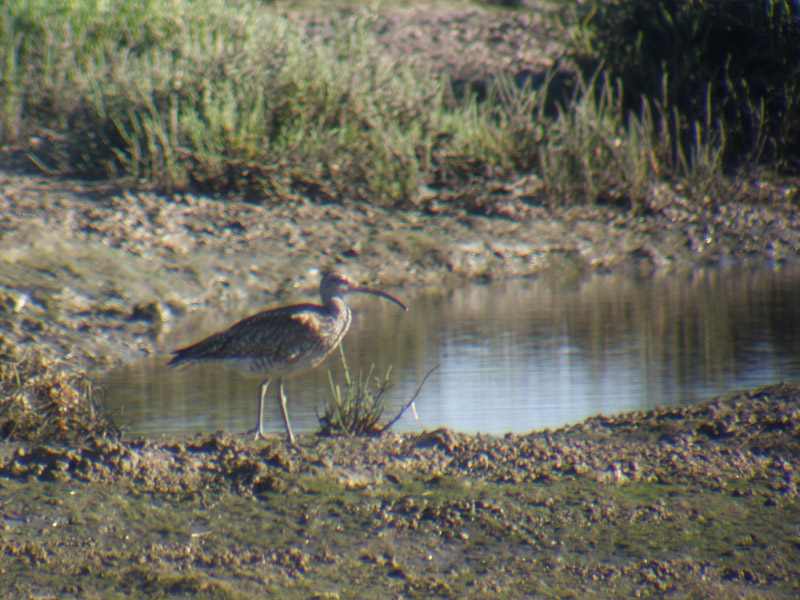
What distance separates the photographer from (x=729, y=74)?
573 inches

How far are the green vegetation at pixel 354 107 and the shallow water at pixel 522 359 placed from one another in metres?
2.27

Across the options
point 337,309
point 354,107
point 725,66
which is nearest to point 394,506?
point 337,309

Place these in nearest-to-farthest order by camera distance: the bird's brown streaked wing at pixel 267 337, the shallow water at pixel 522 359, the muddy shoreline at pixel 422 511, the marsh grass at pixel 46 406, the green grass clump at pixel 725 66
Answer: the muddy shoreline at pixel 422 511
the marsh grass at pixel 46 406
the bird's brown streaked wing at pixel 267 337
the shallow water at pixel 522 359
the green grass clump at pixel 725 66

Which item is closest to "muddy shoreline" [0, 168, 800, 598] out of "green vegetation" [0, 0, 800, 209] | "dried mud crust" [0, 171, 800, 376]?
"dried mud crust" [0, 171, 800, 376]

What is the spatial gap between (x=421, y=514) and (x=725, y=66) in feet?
35.3

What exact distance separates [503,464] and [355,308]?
5129 millimetres

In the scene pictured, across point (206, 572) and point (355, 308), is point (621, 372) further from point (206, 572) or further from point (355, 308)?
point (206, 572)

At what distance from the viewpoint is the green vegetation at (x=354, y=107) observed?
39.3 feet

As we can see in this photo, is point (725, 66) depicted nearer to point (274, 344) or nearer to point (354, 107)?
point (354, 107)

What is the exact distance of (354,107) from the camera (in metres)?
13.0

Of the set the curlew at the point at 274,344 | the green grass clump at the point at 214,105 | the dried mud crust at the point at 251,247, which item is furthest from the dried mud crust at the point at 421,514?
the green grass clump at the point at 214,105

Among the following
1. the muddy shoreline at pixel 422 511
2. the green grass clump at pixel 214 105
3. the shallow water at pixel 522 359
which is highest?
the green grass clump at pixel 214 105

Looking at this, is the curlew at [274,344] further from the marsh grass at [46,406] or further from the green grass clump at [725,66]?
the green grass clump at [725,66]

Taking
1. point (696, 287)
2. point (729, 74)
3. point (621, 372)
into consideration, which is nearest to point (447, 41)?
point (729, 74)
